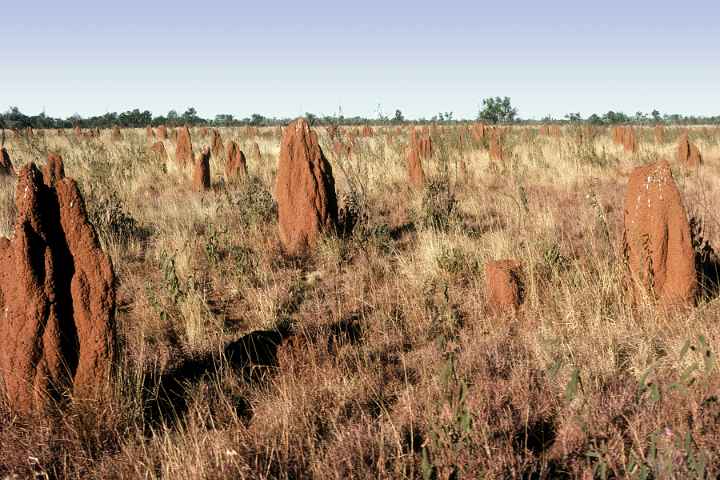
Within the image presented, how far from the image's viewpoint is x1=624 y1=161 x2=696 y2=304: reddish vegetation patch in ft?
14.8

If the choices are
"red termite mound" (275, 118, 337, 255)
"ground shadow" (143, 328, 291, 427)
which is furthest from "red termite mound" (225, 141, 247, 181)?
"ground shadow" (143, 328, 291, 427)

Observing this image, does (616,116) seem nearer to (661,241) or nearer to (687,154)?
(687,154)

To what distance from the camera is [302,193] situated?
7.23 metres

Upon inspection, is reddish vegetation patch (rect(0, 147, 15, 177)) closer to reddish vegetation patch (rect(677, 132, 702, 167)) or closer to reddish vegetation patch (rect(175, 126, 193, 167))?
reddish vegetation patch (rect(175, 126, 193, 167))

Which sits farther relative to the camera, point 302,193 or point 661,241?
point 302,193

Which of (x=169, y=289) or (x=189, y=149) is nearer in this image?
(x=169, y=289)

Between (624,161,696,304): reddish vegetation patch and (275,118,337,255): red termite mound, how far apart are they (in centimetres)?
372

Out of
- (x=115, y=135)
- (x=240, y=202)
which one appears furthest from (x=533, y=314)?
(x=115, y=135)

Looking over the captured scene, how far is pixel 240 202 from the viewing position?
29.8 ft

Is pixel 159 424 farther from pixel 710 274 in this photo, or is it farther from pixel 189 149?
pixel 189 149

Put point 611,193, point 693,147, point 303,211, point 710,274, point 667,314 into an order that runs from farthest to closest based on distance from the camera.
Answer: point 693,147
point 611,193
point 303,211
point 710,274
point 667,314

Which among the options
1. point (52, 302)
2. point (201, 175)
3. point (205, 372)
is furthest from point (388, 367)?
point (201, 175)

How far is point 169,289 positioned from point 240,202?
3.83 meters

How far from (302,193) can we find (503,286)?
3.16 metres
